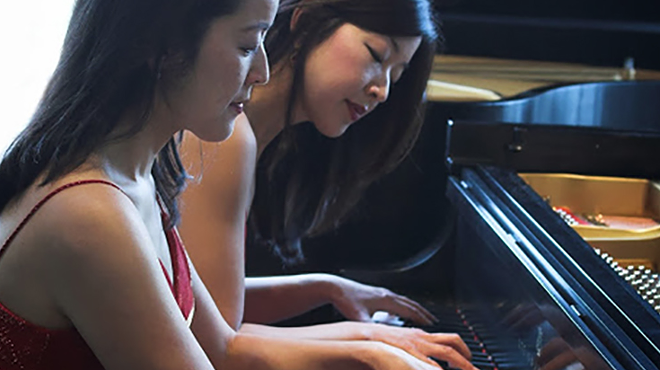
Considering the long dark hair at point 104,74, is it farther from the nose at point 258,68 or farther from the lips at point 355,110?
the lips at point 355,110

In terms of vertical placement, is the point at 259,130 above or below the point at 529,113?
above

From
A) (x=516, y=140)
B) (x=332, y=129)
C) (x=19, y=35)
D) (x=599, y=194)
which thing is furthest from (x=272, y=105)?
(x=19, y=35)

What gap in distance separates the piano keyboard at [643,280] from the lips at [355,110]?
540 millimetres

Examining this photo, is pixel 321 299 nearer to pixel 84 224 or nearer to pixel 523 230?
pixel 523 230

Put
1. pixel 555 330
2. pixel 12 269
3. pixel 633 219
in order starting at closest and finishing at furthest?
pixel 12 269 < pixel 555 330 < pixel 633 219

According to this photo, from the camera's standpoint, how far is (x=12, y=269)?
132 cm

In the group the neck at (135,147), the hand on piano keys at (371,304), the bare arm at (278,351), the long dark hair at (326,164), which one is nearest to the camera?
the neck at (135,147)

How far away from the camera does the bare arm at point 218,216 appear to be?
1906mm

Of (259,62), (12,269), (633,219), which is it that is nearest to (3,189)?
(12,269)

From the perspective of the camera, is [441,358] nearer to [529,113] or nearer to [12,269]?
[12,269]

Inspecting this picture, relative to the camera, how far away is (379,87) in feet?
6.98

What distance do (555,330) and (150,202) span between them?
636mm

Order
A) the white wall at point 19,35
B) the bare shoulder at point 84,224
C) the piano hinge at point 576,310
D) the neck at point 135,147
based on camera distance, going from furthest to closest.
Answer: the white wall at point 19,35 < the piano hinge at point 576,310 < the neck at point 135,147 < the bare shoulder at point 84,224

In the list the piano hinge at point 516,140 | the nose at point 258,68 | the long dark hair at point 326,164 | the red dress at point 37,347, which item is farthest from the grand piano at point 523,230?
the red dress at point 37,347
